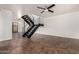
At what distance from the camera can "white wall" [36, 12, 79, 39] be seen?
28.5 ft

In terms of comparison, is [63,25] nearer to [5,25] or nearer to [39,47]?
[5,25]

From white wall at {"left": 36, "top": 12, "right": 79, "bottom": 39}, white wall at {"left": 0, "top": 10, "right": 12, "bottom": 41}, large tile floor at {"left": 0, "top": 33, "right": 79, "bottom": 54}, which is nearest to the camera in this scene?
large tile floor at {"left": 0, "top": 33, "right": 79, "bottom": 54}

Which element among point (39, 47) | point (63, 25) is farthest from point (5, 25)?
point (63, 25)

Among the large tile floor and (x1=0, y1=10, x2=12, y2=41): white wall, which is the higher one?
(x1=0, y1=10, x2=12, y2=41): white wall

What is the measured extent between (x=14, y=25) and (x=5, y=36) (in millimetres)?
5071

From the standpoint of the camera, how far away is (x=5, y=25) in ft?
24.9

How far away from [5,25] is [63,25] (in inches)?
170

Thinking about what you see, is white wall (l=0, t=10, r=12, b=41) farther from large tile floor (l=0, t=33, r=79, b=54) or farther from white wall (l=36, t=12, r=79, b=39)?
white wall (l=36, t=12, r=79, b=39)

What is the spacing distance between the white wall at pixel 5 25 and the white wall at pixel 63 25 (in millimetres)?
4003

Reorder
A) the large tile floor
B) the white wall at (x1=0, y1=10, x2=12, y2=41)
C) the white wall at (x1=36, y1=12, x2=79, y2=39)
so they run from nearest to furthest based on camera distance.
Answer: the large tile floor, the white wall at (x1=0, y1=10, x2=12, y2=41), the white wall at (x1=36, y1=12, x2=79, y2=39)

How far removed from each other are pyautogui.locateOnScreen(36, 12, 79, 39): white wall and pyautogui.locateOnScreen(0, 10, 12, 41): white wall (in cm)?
400

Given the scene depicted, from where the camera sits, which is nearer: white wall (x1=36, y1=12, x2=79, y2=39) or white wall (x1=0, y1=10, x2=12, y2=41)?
white wall (x1=0, y1=10, x2=12, y2=41)

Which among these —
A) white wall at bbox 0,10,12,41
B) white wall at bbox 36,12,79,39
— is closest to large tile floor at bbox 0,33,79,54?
white wall at bbox 0,10,12,41
